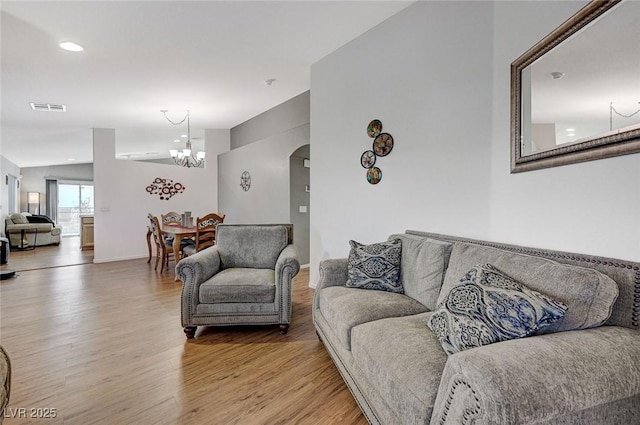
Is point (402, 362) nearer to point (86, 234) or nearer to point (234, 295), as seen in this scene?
point (234, 295)

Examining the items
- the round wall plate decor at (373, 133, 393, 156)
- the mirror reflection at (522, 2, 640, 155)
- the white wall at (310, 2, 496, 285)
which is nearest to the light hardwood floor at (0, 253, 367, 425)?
the white wall at (310, 2, 496, 285)

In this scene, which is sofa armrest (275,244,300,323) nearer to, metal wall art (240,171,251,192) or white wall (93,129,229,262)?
metal wall art (240,171,251,192)

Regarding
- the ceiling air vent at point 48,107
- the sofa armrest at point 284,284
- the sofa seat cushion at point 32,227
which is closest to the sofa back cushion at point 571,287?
the sofa armrest at point 284,284

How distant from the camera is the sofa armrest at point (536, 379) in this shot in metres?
0.85

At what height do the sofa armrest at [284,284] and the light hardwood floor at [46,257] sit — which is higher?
the sofa armrest at [284,284]

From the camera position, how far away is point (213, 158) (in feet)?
23.7

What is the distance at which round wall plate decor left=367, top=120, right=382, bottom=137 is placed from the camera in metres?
3.12

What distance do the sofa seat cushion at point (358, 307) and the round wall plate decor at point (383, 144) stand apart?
57.9 inches

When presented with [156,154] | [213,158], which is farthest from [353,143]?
[156,154]

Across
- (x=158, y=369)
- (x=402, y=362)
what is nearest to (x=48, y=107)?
(x=158, y=369)

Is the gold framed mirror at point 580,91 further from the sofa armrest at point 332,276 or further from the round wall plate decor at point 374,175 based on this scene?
the sofa armrest at point 332,276

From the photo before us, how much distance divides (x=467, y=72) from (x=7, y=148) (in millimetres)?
10436

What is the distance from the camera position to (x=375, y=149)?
3.15 m

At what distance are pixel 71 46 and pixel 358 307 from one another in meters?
3.86
